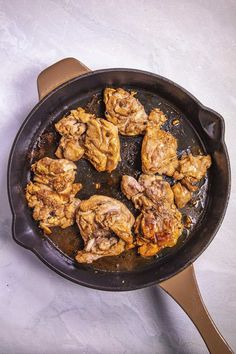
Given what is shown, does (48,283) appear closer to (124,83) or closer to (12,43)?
(124,83)

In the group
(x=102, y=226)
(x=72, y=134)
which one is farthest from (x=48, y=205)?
(x=72, y=134)

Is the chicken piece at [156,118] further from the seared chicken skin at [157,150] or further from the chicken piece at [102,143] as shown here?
the chicken piece at [102,143]

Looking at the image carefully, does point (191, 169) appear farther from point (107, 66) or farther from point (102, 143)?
point (107, 66)

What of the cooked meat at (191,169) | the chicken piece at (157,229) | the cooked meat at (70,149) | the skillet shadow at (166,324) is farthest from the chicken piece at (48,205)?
the skillet shadow at (166,324)

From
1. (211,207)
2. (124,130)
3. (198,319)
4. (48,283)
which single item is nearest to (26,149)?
(124,130)

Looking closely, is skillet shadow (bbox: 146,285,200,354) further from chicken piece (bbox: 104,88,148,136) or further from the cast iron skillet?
chicken piece (bbox: 104,88,148,136)

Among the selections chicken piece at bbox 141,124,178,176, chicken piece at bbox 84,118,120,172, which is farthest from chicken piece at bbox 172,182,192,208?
chicken piece at bbox 84,118,120,172
